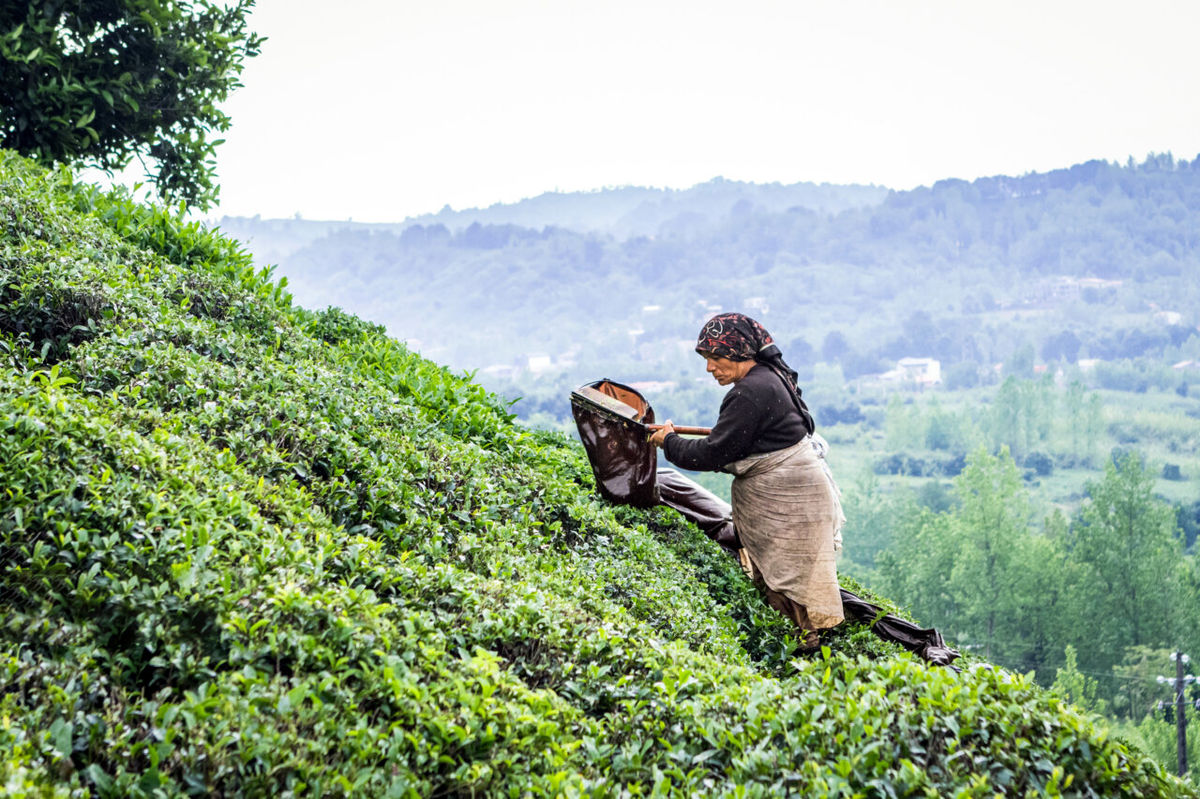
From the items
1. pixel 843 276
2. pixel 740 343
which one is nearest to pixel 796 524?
pixel 740 343

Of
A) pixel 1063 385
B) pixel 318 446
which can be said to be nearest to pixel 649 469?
pixel 318 446

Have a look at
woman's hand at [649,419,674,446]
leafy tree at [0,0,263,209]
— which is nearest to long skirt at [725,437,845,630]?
woman's hand at [649,419,674,446]

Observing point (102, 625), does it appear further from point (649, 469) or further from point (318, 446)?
point (649, 469)

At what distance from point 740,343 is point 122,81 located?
751 cm

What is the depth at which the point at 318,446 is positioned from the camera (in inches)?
172

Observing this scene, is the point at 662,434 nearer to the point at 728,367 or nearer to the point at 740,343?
the point at 728,367

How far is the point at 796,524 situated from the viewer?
5.12 metres

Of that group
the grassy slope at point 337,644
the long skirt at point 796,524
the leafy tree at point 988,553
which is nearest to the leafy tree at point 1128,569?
the leafy tree at point 988,553

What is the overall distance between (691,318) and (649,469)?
6256 inches

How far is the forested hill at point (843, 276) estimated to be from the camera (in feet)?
509

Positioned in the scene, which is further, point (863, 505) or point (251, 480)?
point (863, 505)

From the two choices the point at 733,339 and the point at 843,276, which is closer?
the point at 733,339

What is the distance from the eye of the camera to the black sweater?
4914mm

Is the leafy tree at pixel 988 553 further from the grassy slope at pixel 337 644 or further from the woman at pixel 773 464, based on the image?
the grassy slope at pixel 337 644
